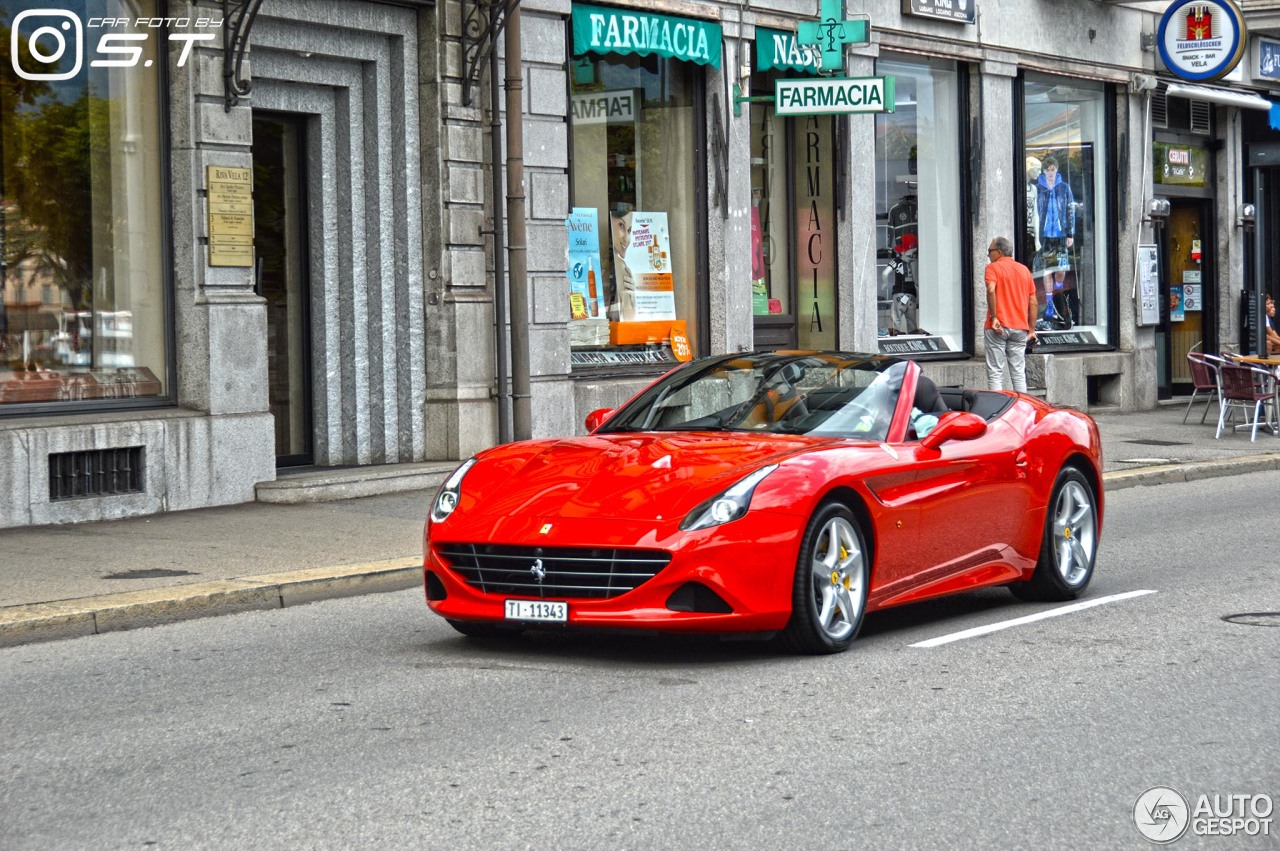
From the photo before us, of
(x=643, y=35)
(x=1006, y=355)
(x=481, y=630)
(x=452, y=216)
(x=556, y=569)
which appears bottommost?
(x=481, y=630)

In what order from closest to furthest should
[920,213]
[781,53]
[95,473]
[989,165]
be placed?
[95,473] → [781,53] → [920,213] → [989,165]

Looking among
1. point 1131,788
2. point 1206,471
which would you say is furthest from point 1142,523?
point 1131,788

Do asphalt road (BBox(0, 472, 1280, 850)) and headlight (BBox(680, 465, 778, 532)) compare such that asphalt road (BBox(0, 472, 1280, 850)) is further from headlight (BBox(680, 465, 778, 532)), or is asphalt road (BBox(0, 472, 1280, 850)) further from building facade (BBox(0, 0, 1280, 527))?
building facade (BBox(0, 0, 1280, 527))

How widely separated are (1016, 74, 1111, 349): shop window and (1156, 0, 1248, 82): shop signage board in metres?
1.22

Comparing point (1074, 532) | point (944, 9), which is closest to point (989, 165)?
point (944, 9)

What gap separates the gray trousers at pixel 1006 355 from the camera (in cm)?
2142

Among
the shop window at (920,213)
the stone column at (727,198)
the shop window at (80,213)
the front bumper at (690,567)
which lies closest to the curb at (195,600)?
the front bumper at (690,567)

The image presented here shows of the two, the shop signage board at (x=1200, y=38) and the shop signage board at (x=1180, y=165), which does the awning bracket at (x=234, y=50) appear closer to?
the shop signage board at (x=1200, y=38)

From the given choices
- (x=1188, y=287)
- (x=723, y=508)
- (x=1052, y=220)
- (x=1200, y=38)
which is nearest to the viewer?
(x=723, y=508)

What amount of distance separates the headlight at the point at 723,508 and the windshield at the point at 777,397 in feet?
3.35

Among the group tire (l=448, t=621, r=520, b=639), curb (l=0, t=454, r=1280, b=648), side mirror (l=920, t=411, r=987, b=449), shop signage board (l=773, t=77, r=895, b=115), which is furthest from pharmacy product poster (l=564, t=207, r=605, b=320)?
tire (l=448, t=621, r=520, b=639)

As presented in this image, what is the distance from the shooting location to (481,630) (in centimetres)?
828

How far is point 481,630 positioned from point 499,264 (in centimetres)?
861

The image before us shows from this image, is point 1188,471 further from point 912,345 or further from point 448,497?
point 448,497
